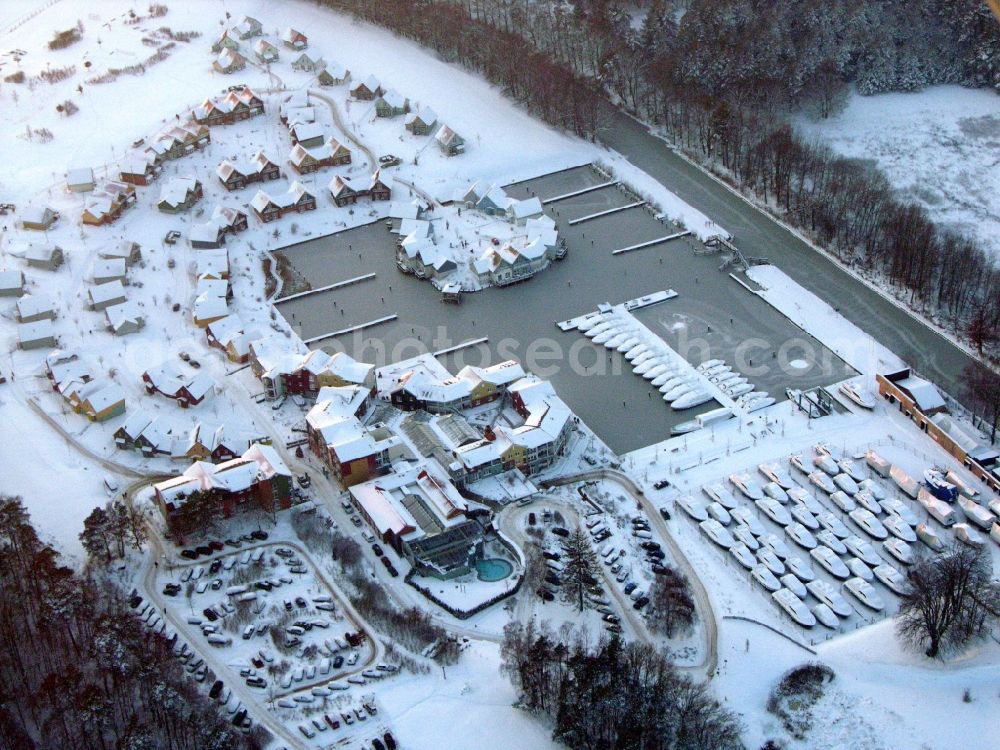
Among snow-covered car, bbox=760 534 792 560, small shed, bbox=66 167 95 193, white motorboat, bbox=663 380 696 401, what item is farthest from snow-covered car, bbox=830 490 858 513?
small shed, bbox=66 167 95 193

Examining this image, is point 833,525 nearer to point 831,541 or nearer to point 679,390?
point 831,541

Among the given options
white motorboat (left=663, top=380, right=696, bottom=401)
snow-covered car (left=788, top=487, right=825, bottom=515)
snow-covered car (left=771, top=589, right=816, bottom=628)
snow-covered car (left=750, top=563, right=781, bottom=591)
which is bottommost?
snow-covered car (left=771, top=589, right=816, bottom=628)

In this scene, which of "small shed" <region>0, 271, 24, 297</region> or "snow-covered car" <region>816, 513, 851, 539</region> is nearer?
"snow-covered car" <region>816, 513, 851, 539</region>

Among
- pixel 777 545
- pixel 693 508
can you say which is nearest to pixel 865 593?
pixel 777 545

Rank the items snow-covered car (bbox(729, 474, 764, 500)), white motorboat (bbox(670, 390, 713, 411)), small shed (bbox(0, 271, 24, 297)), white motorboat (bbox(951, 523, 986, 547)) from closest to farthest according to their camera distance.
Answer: white motorboat (bbox(951, 523, 986, 547)) → snow-covered car (bbox(729, 474, 764, 500)) → white motorboat (bbox(670, 390, 713, 411)) → small shed (bbox(0, 271, 24, 297))

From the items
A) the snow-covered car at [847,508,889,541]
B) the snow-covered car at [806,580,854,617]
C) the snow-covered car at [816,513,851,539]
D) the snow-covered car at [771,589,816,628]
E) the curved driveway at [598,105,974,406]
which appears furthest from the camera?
the curved driveway at [598,105,974,406]

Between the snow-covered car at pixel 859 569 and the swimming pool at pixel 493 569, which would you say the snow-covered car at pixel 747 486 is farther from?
the swimming pool at pixel 493 569

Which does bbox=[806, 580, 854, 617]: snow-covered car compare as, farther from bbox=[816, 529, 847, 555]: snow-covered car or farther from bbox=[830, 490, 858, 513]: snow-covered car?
bbox=[830, 490, 858, 513]: snow-covered car
